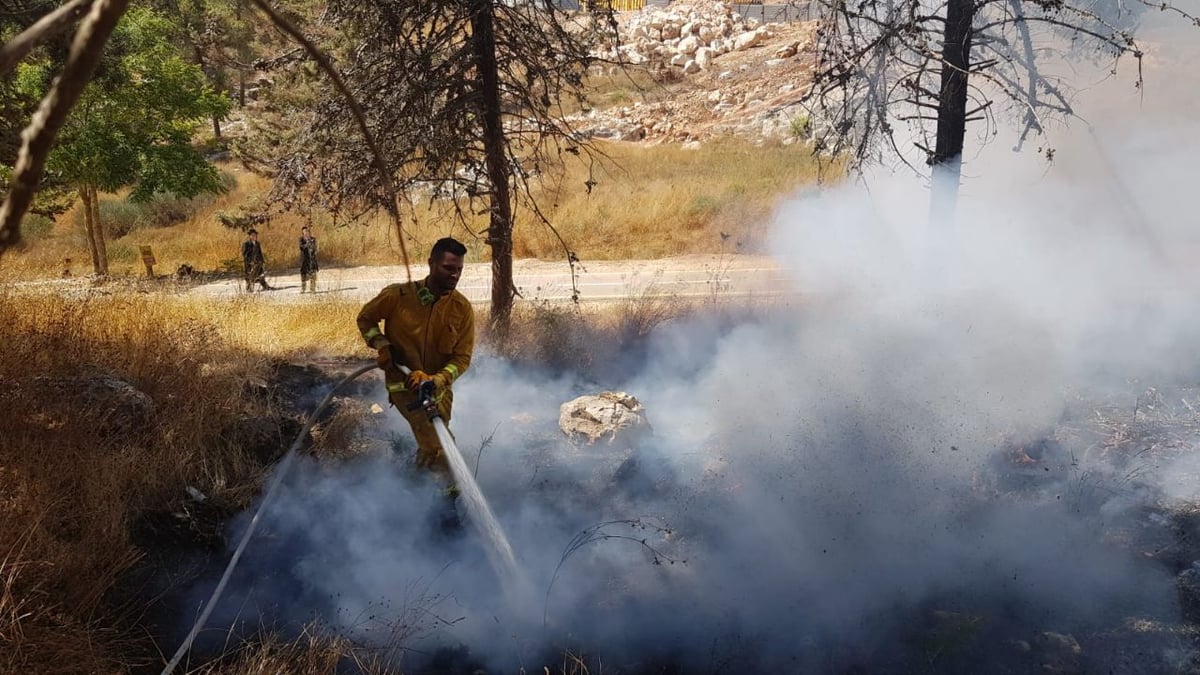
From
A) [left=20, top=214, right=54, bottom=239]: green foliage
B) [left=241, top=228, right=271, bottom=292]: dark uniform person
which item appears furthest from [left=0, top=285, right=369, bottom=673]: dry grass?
[left=20, top=214, right=54, bottom=239]: green foliage

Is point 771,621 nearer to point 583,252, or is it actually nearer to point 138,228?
point 583,252

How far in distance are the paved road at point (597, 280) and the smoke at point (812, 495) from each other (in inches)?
63.7

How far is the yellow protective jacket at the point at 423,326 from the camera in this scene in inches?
177

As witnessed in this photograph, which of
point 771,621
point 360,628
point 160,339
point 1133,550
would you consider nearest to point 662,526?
point 771,621

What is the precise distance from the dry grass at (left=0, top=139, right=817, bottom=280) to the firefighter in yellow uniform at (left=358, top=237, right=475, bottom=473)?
10.3m

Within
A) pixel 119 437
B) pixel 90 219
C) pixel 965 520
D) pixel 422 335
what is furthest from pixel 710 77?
pixel 119 437

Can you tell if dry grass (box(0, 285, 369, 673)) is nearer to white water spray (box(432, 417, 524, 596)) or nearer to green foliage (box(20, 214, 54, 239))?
white water spray (box(432, 417, 524, 596))

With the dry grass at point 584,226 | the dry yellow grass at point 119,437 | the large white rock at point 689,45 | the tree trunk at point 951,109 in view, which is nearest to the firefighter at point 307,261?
the dry grass at point 584,226

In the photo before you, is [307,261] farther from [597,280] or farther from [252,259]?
[597,280]

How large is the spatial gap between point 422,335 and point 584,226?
13406 mm

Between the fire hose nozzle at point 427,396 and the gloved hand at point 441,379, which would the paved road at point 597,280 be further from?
the fire hose nozzle at point 427,396

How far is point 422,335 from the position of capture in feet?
15.0

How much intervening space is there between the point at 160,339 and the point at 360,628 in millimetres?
3633

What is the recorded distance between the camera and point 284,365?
274 inches
